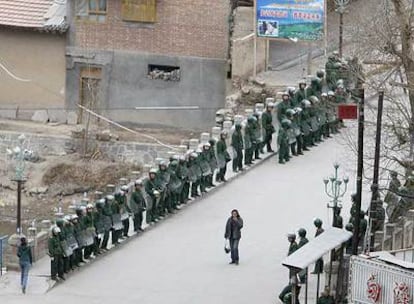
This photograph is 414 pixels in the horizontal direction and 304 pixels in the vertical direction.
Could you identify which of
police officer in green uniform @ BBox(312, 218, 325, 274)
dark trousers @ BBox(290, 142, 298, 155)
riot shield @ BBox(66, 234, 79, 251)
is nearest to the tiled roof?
dark trousers @ BBox(290, 142, 298, 155)

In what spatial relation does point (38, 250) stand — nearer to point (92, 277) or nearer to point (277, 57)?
point (92, 277)

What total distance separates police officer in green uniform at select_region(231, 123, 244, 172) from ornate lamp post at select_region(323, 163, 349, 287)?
99.9 inches

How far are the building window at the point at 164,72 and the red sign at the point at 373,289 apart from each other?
2302cm

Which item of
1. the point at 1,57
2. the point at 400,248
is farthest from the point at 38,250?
the point at 1,57

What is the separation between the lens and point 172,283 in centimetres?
4066

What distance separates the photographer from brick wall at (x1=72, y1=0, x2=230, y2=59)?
57750 mm

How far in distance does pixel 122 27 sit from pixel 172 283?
19059 millimetres

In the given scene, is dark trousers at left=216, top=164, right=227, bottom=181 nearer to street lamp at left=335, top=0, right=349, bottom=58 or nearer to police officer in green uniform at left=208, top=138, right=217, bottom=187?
police officer in green uniform at left=208, top=138, right=217, bottom=187

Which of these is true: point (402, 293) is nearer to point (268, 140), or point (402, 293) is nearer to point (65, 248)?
point (65, 248)

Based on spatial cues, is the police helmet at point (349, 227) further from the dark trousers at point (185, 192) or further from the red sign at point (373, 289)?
the dark trousers at point (185, 192)

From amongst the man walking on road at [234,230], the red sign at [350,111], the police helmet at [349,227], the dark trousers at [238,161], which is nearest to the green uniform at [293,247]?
the police helmet at [349,227]

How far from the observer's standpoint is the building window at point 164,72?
191ft

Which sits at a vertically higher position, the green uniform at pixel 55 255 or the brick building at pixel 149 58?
the brick building at pixel 149 58

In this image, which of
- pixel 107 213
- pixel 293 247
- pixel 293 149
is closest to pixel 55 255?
pixel 107 213
